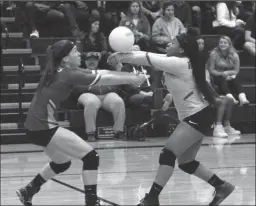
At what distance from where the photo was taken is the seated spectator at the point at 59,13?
448 inches

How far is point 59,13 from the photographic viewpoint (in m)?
12.5

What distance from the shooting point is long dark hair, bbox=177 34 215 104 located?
24.1ft

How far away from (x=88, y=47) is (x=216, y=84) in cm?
232

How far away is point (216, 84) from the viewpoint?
11609 millimetres

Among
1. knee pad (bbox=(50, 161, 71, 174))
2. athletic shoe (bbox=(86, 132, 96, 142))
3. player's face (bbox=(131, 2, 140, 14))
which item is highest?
player's face (bbox=(131, 2, 140, 14))

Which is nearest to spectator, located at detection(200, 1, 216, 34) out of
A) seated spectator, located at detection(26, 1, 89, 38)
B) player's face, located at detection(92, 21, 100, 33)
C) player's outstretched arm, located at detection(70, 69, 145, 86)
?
seated spectator, located at detection(26, 1, 89, 38)

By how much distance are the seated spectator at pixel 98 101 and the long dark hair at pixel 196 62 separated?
5.22 ft

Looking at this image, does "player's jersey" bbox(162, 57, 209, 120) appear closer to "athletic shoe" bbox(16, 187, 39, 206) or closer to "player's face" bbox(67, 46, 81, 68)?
"player's face" bbox(67, 46, 81, 68)

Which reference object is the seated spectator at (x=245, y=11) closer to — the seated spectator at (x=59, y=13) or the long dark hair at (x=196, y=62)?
the seated spectator at (x=59, y=13)

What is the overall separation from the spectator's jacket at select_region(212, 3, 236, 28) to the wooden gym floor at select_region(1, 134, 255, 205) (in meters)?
2.02

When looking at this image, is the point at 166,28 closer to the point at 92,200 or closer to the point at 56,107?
the point at 56,107

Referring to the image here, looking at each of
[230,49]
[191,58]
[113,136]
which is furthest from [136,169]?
[191,58]

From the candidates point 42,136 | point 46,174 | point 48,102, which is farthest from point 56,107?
point 46,174

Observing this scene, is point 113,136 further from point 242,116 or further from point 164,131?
point 242,116
